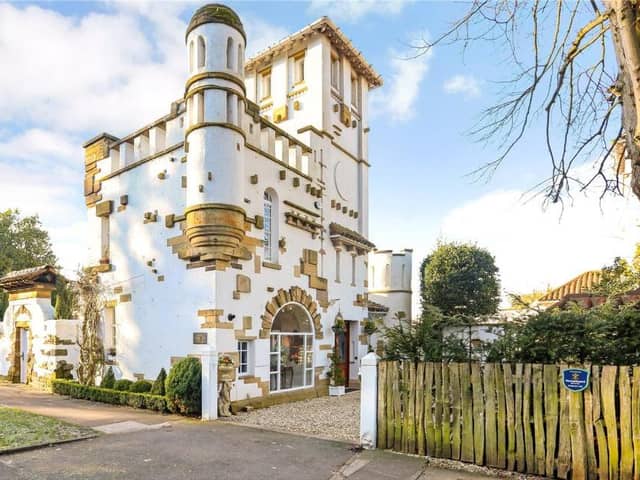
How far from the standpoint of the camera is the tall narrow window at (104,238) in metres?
13.6

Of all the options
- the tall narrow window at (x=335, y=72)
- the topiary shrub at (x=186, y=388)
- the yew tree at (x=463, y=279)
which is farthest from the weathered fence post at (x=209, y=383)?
the yew tree at (x=463, y=279)

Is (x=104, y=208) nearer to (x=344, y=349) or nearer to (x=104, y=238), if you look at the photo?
(x=104, y=238)

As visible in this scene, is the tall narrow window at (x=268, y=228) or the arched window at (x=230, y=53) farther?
the tall narrow window at (x=268, y=228)

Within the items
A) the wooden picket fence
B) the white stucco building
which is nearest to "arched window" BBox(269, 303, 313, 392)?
the white stucco building

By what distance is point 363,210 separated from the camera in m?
Result: 17.5

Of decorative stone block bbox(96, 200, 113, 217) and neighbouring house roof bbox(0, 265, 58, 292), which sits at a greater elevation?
decorative stone block bbox(96, 200, 113, 217)

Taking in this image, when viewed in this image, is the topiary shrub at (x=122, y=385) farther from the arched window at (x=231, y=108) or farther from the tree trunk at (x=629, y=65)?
the tree trunk at (x=629, y=65)

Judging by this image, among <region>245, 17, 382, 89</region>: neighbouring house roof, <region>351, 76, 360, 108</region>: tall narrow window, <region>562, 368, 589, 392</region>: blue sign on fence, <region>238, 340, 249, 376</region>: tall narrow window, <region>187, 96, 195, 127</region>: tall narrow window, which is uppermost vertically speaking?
<region>245, 17, 382, 89</region>: neighbouring house roof

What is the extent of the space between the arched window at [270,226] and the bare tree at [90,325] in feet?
16.6

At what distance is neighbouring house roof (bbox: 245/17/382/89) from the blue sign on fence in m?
12.8

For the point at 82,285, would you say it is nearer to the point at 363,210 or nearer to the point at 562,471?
the point at 363,210

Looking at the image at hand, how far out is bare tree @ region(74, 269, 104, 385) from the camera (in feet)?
42.4

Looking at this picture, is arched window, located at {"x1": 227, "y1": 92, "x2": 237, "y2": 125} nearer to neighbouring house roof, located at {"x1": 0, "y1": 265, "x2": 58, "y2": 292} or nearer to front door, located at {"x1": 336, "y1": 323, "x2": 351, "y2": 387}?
front door, located at {"x1": 336, "y1": 323, "x2": 351, "y2": 387}

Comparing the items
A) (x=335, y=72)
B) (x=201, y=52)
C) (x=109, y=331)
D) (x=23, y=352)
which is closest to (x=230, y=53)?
(x=201, y=52)
